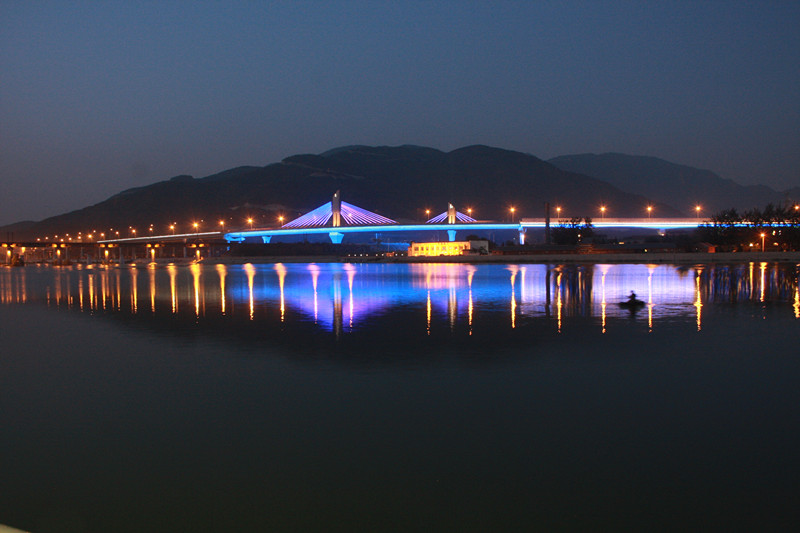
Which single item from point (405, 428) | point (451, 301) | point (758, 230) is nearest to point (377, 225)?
point (758, 230)

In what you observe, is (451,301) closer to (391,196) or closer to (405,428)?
(405,428)

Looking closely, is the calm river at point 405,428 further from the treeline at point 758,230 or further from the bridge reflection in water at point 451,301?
the treeline at point 758,230

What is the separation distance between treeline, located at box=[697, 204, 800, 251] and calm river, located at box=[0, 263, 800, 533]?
6045 centimetres

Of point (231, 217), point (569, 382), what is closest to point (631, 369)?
point (569, 382)

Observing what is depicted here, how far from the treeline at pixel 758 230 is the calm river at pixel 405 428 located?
6045cm

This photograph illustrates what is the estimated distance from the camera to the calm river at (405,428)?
15.7 feet

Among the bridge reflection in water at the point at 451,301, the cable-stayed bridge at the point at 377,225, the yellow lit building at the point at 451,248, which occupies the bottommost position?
the bridge reflection in water at the point at 451,301

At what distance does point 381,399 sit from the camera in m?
7.76

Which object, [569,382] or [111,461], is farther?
[569,382]

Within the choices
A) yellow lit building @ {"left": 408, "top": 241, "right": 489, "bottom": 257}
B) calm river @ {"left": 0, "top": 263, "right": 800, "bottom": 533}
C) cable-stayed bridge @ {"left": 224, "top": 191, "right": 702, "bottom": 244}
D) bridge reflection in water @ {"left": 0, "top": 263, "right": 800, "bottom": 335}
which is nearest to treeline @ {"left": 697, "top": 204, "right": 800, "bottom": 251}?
cable-stayed bridge @ {"left": 224, "top": 191, "right": 702, "bottom": 244}

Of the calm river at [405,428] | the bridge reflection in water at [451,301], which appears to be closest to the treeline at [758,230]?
the bridge reflection in water at [451,301]

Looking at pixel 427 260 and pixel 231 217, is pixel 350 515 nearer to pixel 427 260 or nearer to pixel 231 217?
pixel 427 260

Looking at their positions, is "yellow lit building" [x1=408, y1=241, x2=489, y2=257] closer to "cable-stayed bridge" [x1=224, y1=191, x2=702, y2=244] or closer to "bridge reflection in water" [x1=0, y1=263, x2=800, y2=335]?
"cable-stayed bridge" [x1=224, y1=191, x2=702, y2=244]

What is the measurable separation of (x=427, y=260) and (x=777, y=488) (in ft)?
209
